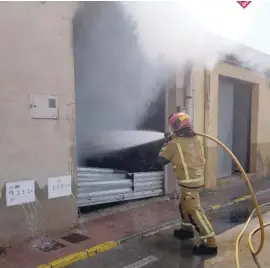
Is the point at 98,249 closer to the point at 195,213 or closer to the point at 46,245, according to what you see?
the point at 46,245

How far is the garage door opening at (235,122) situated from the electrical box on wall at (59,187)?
19.2ft

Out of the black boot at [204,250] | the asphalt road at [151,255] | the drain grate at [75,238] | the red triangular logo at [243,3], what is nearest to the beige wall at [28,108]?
the drain grate at [75,238]

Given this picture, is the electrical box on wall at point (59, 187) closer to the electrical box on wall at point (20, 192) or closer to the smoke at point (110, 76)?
the electrical box on wall at point (20, 192)

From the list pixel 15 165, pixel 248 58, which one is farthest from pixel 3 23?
pixel 248 58

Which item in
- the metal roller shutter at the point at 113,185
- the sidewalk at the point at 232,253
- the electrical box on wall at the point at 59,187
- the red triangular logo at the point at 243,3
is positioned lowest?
the sidewalk at the point at 232,253

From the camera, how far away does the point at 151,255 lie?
4125mm

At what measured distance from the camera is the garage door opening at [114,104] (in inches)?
243

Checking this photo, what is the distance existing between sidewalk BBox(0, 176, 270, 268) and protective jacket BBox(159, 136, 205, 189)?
122cm

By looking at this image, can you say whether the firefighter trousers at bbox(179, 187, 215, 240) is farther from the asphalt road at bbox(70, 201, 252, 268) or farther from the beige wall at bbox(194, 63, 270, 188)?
the beige wall at bbox(194, 63, 270, 188)

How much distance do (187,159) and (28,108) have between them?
2.18 m

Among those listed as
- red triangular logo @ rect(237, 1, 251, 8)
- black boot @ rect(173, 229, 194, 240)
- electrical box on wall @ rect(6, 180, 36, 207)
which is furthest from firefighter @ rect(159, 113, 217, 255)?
red triangular logo @ rect(237, 1, 251, 8)

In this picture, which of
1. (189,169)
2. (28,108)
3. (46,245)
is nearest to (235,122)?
(189,169)

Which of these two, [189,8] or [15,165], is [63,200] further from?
[189,8]

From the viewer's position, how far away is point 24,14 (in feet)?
13.7
